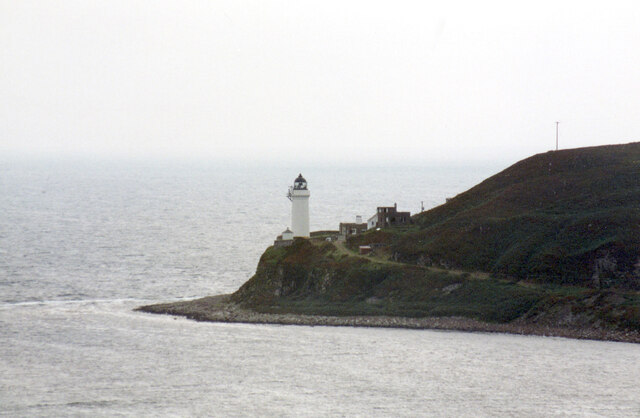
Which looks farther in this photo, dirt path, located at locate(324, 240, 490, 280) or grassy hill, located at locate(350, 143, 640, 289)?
dirt path, located at locate(324, 240, 490, 280)

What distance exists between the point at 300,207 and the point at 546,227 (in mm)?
27111

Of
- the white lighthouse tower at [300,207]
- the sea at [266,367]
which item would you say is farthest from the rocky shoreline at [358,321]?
the white lighthouse tower at [300,207]

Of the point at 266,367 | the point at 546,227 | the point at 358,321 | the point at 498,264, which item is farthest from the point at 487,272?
the point at 266,367

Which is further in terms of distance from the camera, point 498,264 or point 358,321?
point 498,264

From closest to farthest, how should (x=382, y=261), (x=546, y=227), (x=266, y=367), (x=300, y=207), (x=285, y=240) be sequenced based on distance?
(x=266, y=367) < (x=546, y=227) < (x=382, y=261) < (x=285, y=240) < (x=300, y=207)

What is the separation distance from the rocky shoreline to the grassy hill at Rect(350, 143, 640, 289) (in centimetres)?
871

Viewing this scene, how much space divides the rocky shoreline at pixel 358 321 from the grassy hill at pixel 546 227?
8.71 m

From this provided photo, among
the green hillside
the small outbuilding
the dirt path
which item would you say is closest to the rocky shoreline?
the green hillside

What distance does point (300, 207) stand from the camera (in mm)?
105875

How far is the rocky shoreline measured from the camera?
2986 inches

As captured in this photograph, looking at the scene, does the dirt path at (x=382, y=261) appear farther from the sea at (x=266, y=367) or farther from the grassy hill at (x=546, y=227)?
the sea at (x=266, y=367)

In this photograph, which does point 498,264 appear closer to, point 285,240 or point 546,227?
point 546,227

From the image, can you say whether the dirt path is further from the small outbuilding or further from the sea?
the sea

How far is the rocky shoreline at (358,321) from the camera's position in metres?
75.9
